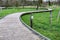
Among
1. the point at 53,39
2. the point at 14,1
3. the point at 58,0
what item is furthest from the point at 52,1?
the point at 53,39

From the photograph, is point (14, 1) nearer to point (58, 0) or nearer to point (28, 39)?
point (58, 0)

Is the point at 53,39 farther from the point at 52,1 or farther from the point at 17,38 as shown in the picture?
the point at 52,1

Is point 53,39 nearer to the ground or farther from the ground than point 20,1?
farther from the ground

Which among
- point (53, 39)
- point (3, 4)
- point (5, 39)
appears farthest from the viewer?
point (3, 4)

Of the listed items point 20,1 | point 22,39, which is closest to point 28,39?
point 22,39

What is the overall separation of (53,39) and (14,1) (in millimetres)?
42147

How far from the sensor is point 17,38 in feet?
29.8

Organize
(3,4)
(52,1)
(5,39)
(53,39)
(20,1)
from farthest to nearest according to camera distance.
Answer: (52,1) → (20,1) → (3,4) → (53,39) → (5,39)

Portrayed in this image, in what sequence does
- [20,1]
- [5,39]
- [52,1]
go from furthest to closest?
[52,1]
[20,1]
[5,39]

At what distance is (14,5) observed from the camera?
49750mm

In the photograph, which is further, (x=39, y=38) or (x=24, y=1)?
(x=24, y=1)

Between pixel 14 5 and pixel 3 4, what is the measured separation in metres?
2.60

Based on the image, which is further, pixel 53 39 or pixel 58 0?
pixel 58 0

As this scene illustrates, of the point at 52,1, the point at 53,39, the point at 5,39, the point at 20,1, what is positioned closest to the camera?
the point at 5,39
